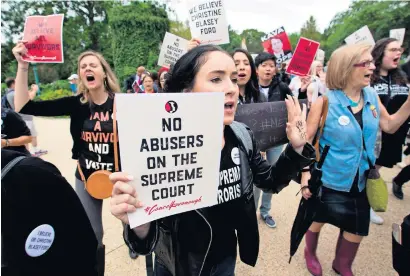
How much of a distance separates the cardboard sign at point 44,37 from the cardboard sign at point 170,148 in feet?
8.25

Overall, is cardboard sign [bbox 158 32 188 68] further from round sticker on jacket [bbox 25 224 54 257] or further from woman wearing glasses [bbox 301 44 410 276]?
round sticker on jacket [bbox 25 224 54 257]

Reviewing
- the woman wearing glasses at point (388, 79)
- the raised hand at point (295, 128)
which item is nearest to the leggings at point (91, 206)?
the raised hand at point (295, 128)

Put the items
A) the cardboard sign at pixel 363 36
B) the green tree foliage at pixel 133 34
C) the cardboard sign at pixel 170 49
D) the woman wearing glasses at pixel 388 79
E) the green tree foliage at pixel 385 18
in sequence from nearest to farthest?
the woman wearing glasses at pixel 388 79, the cardboard sign at pixel 170 49, the cardboard sign at pixel 363 36, the green tree foliage at pixel 133 34, the green tree foliage at pixel 385 18

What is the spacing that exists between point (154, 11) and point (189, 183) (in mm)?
21243

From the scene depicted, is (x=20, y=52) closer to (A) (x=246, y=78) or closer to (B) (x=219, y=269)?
(A) (x=246, y=78)

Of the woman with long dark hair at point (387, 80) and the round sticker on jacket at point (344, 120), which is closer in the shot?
the round sticker on jacket at point (344, 120)

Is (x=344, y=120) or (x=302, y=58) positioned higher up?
(x=302, y=58)

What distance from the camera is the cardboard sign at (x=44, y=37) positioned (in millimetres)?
2914

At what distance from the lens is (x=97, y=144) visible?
8.48ft

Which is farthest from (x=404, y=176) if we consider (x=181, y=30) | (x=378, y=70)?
(x=181, y=30)

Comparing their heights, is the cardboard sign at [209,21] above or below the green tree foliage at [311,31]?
below

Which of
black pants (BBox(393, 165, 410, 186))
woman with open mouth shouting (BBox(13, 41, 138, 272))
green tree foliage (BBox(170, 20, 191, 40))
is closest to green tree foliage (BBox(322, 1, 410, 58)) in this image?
green tree foliage (BBox(170, 20, 191, 40))

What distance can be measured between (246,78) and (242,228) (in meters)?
2.04

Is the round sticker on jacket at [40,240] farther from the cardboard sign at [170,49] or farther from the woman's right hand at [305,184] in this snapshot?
the cardboard sign at [170,49]
